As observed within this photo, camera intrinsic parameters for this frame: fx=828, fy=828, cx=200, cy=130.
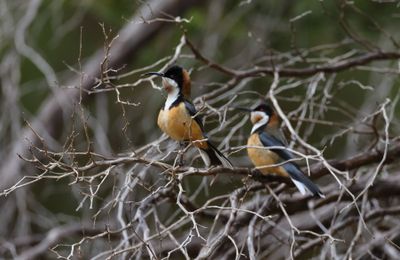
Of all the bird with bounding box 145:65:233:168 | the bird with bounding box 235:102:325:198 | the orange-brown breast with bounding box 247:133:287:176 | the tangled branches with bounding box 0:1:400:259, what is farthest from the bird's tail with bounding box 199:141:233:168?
the orange-brown breast with bounding box 247:133:287:176

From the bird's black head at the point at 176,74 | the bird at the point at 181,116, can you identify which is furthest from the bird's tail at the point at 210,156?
the bird's black head at the point at 176,74

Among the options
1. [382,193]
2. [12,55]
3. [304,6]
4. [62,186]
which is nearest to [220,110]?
[382,193]

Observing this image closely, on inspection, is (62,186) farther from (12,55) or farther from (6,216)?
(12,55)

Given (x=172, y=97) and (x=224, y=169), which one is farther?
(x=172, y=97)

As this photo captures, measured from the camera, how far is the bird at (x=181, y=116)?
4.20 metres

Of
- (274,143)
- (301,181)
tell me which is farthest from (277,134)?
(301,181)

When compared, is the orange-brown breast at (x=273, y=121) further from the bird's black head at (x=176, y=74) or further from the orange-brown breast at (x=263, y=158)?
the bird's black head at (x=176, y=74)

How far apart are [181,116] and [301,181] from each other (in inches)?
28.6

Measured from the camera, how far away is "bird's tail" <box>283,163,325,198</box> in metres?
4.30

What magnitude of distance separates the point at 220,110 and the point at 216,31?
8.08 ft

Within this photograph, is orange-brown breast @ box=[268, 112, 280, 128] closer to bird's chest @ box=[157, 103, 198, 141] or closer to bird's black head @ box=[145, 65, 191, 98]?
bird's black head @ box=[145, 65, 191, 98]

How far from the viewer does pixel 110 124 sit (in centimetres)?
877

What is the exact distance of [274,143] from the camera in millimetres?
4770

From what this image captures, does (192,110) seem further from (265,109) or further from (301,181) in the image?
(265,109)
